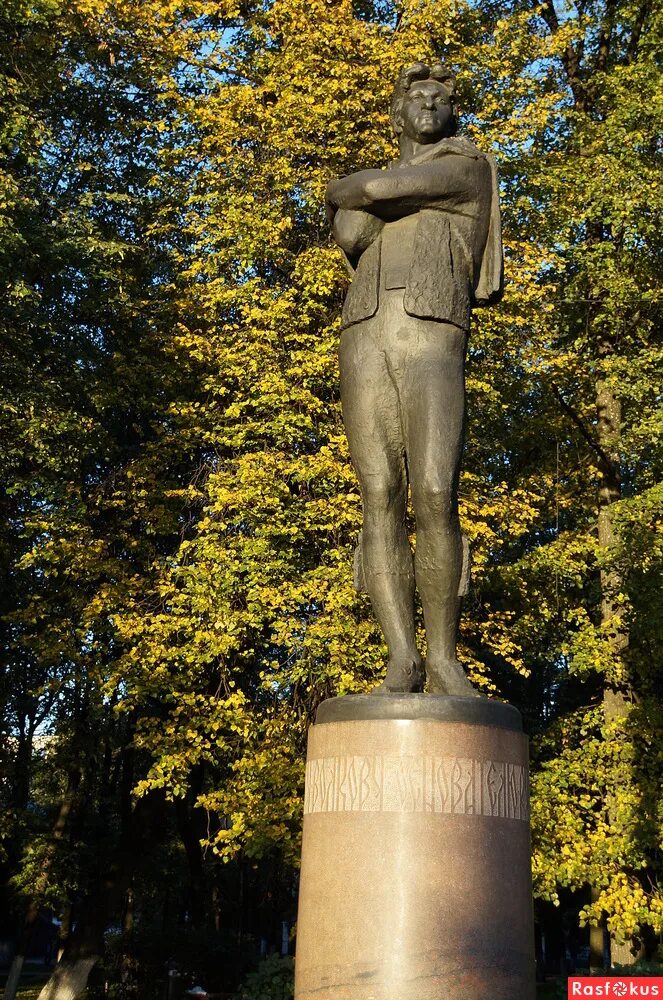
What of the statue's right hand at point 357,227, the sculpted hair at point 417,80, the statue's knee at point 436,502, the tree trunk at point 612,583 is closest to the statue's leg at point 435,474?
the statue's knee at point 436,502

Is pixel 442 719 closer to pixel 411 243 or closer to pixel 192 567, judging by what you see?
pixel 411 243

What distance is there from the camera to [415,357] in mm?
5969

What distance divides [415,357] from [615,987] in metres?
5.71

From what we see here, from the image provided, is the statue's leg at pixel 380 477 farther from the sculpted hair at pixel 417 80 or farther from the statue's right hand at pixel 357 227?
the sculpted hair at pixel 417 80

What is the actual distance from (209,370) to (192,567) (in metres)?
3.42

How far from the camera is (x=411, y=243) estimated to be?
6109mm

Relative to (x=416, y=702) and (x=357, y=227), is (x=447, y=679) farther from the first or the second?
(x=357, y=227)

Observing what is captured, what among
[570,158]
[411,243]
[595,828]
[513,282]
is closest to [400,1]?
[570,158]

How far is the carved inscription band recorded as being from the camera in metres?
5.10

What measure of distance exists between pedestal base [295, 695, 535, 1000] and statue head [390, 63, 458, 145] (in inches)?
111

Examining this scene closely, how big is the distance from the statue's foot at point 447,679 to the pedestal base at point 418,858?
24 cm

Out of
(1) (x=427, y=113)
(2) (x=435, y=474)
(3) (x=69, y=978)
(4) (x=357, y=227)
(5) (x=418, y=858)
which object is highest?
(1) (x=427, y=113)

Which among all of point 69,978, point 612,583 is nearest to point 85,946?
point 69,978

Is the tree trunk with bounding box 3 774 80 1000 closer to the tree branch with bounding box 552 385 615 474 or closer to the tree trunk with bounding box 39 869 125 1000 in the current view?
the tree trunk with bounding box 39 869 125 1000
